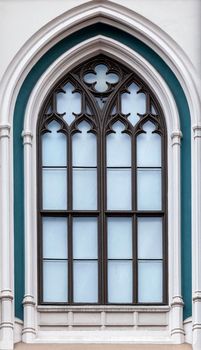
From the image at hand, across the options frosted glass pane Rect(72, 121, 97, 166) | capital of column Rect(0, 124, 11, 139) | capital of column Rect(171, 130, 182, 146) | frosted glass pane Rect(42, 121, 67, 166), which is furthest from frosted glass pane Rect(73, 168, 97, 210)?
capital of column Rect(171, 130, 182, 146)

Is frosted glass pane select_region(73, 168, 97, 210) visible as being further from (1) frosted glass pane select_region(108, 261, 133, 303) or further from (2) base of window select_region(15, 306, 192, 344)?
(2) base of window select_region(15, 306, 192, 344)

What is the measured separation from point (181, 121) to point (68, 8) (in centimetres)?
255

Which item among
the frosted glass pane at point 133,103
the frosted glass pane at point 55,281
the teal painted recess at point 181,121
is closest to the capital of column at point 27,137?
the teal painted recess at point 181,121

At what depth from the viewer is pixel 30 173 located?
30781mm

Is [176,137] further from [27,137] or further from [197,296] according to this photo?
[197,296]

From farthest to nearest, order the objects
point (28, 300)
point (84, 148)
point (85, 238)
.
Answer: point (84, 148)
point (85, 238)
point (28, 300)

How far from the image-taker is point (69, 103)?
31328 mm

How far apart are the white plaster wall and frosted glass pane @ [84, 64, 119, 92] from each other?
1.08 meters

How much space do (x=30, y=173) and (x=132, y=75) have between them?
232 cm

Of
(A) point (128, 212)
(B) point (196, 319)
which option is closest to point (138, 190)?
(A) point (128, 212)

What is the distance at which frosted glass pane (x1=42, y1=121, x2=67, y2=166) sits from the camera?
31109 mm

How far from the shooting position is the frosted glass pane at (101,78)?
3141 cm

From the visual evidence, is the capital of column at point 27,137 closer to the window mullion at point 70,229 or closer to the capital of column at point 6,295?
the window mullion at point 70,229

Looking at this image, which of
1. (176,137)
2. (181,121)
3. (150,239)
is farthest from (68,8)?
(150,239)
